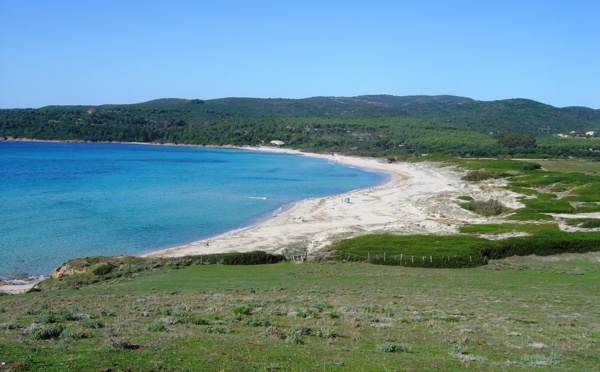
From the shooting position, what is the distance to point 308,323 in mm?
16297

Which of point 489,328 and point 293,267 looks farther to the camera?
point 293,267

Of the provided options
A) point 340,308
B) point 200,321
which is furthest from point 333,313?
point 200,321

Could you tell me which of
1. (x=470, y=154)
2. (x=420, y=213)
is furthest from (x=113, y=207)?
(x=470, y=154)

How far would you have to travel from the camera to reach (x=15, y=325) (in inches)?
560

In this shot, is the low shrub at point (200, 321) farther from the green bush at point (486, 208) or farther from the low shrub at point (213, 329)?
the green bush at point (486, 208)

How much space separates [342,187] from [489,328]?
72842 millimetres

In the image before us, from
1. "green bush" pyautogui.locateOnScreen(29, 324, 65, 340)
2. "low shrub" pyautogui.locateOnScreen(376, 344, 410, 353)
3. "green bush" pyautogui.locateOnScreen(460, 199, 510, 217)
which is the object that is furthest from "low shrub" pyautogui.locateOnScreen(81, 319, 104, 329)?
"green bush" pyautogui.locateOnScreen(460, 199, 510, 217)

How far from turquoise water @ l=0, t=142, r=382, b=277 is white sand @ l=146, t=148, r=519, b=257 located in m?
4.28

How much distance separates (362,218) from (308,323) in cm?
4009

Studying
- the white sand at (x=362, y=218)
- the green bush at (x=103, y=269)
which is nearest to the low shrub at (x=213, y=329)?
the green bush at (x=103, y=269)

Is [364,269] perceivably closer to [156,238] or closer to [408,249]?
Answer: [408,249]

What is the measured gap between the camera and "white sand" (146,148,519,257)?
4197 cm

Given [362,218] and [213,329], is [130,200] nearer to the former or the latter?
[362,218]

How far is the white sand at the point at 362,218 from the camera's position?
41969 mm
